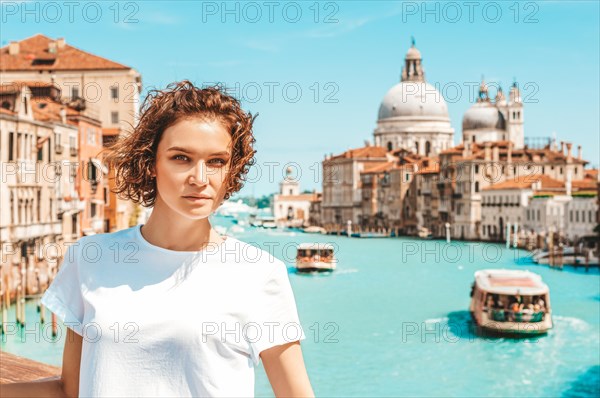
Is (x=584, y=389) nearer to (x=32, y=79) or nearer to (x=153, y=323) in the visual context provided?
(x=153, y=323)

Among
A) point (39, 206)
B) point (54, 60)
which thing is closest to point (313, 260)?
point (54, 60)

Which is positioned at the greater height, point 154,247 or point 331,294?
point 154,247

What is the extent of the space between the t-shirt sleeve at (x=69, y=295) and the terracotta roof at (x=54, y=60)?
29564 millimetres

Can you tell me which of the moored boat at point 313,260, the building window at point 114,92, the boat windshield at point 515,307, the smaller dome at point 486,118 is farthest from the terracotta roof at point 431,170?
the boat windshield at point 515,307

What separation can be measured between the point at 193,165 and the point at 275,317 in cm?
25

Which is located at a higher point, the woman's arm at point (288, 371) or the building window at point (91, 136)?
the building window at point (91, 136)

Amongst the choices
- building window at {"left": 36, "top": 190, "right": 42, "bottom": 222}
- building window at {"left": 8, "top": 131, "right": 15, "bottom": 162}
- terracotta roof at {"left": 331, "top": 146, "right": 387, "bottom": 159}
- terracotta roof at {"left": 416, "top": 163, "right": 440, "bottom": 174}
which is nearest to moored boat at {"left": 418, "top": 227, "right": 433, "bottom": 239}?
terracotta roof at {"left": 416, "top": 163, "right": 440, "bottom": 174}

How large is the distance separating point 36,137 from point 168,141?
20.1 meters

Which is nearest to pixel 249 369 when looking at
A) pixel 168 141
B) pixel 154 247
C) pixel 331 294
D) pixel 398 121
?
pixel 154 247

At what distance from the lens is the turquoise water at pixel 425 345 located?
13.7 m

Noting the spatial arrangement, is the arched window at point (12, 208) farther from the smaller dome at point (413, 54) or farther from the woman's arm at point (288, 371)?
the smaller dome at point (413, 54)

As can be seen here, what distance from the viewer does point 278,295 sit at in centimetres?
132

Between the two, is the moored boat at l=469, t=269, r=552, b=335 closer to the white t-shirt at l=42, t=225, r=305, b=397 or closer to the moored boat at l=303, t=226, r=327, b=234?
the white t-shirt at l=42, t=225, r=305, b=397

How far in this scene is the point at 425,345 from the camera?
56.5ft
